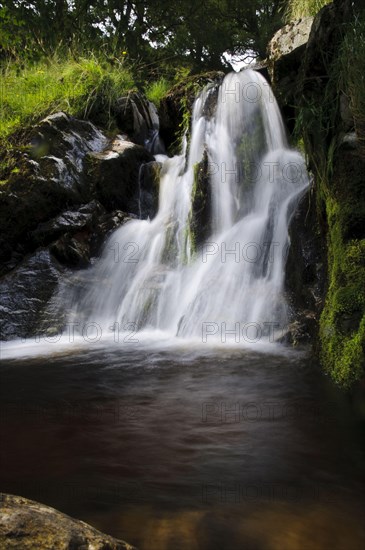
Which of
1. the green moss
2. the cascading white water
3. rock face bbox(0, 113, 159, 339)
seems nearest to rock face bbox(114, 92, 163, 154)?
rock face bbox(0, 113, 159, 339)

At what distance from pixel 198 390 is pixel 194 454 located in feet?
3.25

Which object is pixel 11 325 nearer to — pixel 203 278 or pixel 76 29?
pixel 203 278

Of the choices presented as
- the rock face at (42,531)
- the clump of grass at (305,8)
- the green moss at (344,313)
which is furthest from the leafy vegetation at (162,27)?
the rock face at (42,531)

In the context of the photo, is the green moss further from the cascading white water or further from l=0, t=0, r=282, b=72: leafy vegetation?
l=0, t=0, r=282, b=72: leafy vegetation

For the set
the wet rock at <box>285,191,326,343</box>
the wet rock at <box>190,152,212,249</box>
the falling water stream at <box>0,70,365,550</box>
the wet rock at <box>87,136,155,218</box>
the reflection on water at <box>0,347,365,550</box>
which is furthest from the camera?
the wet rock at <box>87,136,155,218</box>

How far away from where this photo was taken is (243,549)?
1557 millimetres

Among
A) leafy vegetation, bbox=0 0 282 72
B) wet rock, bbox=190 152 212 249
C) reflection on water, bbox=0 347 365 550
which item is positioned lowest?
reflection on water, bbox=0 347 365 550

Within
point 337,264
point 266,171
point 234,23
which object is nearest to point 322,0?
point 266,171

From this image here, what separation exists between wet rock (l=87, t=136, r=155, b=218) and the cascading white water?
424 mm

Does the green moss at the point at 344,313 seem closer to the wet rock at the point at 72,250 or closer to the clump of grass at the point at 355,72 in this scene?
the clump of grass at the point at 355,72

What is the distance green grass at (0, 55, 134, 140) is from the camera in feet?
25.4

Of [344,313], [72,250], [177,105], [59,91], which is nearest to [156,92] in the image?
[177,105]

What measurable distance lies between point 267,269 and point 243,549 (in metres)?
3.90

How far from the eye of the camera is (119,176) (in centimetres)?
730
